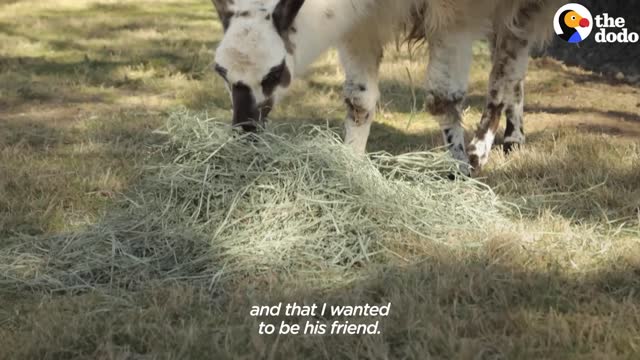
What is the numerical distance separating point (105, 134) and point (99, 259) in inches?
112

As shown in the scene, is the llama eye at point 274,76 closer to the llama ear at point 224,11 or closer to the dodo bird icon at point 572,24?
the llama ear at point 224,11

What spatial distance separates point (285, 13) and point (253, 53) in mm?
276

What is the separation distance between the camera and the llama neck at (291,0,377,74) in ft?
14.7

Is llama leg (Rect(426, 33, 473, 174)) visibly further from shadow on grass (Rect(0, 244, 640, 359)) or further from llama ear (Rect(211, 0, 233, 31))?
shadow on grass (Rect(0, 244, 640, 359))

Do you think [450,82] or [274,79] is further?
[450,82]

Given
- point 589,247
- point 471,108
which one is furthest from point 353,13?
point 471,108

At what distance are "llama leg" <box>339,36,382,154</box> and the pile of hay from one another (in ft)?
4.24

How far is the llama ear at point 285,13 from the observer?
4.20 meters

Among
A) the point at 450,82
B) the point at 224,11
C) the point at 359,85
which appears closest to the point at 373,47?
the point at 359,85

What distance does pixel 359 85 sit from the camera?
18.1 ft

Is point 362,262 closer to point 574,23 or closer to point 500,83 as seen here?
point 500,83

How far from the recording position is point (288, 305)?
318 cm

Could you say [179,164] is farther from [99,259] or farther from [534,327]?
[534,327]

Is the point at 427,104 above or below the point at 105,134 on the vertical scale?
above
